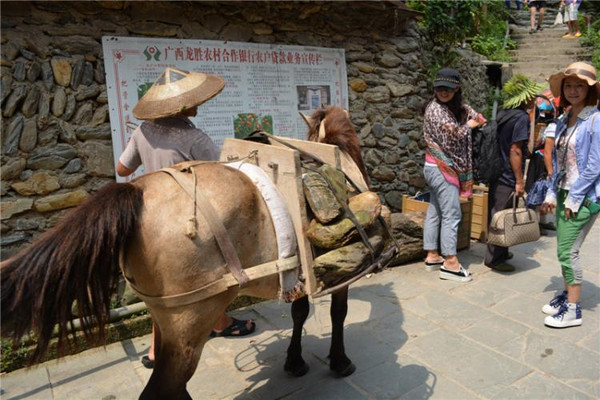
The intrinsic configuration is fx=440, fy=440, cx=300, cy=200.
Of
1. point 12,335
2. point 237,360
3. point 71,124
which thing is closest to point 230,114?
point 71,124

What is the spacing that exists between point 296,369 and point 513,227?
2.59 metres

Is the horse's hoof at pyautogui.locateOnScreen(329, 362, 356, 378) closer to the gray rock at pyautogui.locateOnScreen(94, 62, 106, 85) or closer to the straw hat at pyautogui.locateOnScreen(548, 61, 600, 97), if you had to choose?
the straw hat at pyautogui.locateOnScreen(548, 61, 600, 97)

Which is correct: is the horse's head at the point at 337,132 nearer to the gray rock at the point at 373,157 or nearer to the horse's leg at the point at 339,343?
the horse's leg at the point at 339,343

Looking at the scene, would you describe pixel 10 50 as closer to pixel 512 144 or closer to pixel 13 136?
pixel 13 136

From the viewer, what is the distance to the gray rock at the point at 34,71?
3.47 meters

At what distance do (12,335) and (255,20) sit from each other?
12.3ft

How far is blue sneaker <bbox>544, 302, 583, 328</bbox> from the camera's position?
3.46 m

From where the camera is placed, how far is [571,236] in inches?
134

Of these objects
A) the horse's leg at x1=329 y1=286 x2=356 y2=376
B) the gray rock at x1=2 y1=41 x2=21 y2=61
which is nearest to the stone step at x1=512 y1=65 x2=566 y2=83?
the horse's leg at x1=329 y1=286 x2=356 y2=376

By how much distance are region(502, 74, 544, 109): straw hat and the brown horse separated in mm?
3387

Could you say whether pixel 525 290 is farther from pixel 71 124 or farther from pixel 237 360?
pixel 71 124

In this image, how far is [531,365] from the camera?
9.78ft

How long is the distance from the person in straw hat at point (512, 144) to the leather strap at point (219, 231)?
348 cm

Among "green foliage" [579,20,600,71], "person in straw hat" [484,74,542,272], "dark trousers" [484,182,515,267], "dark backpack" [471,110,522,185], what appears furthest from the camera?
"green foliage" [579,20,600,71]
